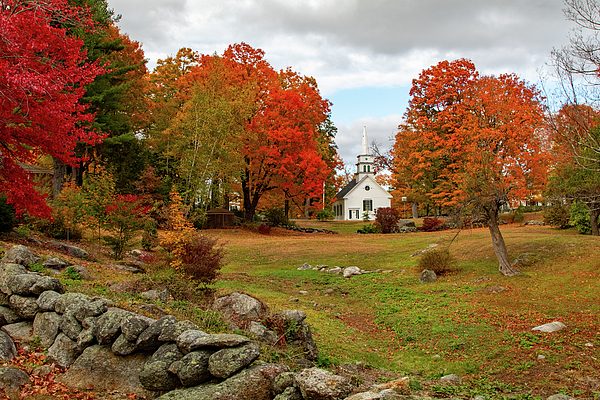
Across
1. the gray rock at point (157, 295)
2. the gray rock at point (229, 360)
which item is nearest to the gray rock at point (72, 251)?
the gray rock at point (157, 295)

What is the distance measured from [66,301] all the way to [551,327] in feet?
27.6

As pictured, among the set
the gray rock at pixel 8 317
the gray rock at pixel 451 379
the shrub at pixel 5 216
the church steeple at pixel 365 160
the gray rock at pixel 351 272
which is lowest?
the gray rock at pixel 451 379

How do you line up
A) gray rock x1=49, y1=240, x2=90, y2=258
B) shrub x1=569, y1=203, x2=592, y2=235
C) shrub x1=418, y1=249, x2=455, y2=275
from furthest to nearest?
shrub x1=569, y1=203, x2=592, y2=235 → shrub x1=418, y1=249, x2=455, y2=275 → gray rock x1=49, y1=240, x2=90, y2=258

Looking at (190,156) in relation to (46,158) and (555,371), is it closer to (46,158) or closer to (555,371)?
(46,158)

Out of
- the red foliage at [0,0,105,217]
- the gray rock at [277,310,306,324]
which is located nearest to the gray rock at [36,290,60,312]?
the gray rock at [277,310,306,324]

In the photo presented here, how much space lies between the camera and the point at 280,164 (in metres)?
27.1

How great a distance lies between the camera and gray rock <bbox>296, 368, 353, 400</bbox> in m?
3.71

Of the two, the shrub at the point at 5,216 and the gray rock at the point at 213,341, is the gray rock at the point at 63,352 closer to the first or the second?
the gray rock at the point at 213,341

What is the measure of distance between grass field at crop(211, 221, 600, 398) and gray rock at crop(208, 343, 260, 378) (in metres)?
2.34

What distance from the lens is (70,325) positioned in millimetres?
5121

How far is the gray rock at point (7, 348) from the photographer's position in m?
4.92

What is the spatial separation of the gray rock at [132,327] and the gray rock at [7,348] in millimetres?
1464

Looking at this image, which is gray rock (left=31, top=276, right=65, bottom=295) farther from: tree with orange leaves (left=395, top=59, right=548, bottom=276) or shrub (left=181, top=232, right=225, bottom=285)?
tree with orange leaves (left=395, top=59, right=548, bottom=276)


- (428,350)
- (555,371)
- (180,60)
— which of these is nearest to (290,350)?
(428,350)
